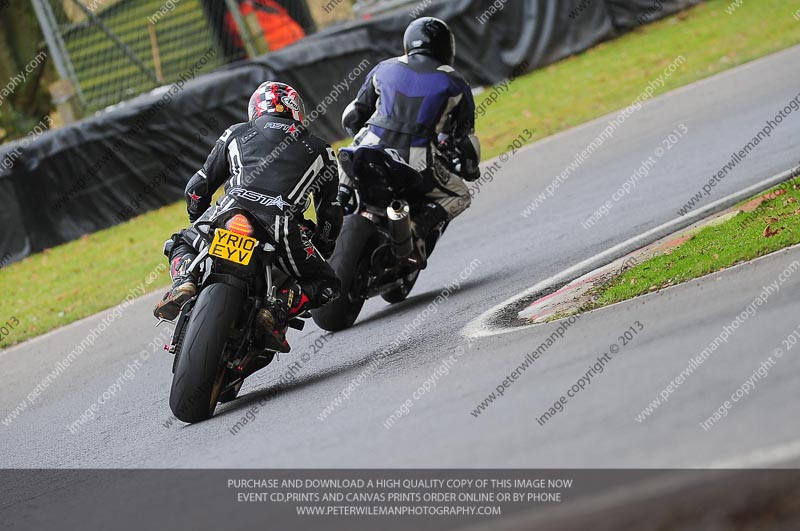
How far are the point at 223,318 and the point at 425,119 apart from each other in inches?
119

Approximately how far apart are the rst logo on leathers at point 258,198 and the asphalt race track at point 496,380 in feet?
3.50

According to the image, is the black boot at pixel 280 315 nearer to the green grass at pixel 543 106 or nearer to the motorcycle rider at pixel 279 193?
the motorcycle rider at pixel 279 193

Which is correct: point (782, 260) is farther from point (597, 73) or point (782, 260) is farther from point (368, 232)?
point (597, 73)

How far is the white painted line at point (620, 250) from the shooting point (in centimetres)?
748

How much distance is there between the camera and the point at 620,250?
29.1ft

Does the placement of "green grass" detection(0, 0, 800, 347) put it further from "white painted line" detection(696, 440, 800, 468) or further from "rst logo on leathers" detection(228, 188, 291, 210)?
"white painted line" detection(696, 440, 800, 468)

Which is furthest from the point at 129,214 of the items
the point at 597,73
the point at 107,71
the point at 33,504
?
the point at 33,504

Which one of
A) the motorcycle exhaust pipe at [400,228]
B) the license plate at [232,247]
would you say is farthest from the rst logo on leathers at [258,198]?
the motorcycle exhaust pipe at [400,228]

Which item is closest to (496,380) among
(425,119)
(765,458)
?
(765,458)

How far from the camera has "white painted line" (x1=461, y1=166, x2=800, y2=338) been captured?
7477 mm

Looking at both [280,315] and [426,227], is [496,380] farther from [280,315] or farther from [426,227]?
[426,227]

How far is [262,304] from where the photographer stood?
6852mm

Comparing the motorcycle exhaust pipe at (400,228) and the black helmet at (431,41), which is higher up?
the black helmet at (431,41)

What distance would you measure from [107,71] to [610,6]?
9.24 m
